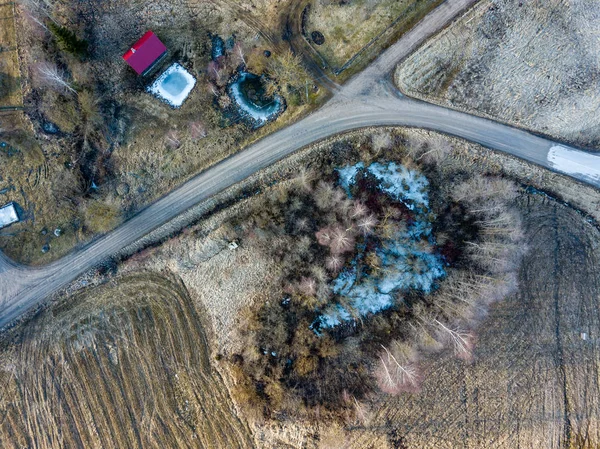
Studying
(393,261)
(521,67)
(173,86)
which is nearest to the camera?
(393,261)

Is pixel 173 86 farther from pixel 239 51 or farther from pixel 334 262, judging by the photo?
pixel 334 262

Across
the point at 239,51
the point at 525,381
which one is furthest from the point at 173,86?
the point at 525,381

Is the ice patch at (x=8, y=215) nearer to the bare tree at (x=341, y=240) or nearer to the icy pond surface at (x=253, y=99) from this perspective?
the icy pond surface at (x=253, y=99)

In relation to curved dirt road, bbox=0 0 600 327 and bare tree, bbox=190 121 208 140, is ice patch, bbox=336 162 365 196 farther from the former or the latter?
bare tree, bbox=190 121 208 140

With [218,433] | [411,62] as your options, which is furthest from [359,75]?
[218,433]

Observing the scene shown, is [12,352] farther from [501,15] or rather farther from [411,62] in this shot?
[501,15]

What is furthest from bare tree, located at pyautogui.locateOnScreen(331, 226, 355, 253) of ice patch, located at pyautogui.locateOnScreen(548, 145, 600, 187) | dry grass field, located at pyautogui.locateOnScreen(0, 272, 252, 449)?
ice patch, located at pyautogui.locateOnScreen(548, 145, 600, 187)

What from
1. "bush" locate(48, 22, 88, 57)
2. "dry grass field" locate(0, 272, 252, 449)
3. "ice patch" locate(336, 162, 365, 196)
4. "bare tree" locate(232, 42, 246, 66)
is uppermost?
"bush" locate(48, 22, 88, 57)

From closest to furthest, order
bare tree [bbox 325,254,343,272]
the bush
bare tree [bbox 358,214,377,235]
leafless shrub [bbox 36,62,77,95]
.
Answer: the bush
leafless shrub [bbox 36,62,77,95]
bare tree [bbox 358,214,377,235]
bare tree [bbox 325,254,343,272]

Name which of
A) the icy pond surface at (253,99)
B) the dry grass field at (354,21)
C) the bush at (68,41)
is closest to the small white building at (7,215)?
the bush at (68,41)
